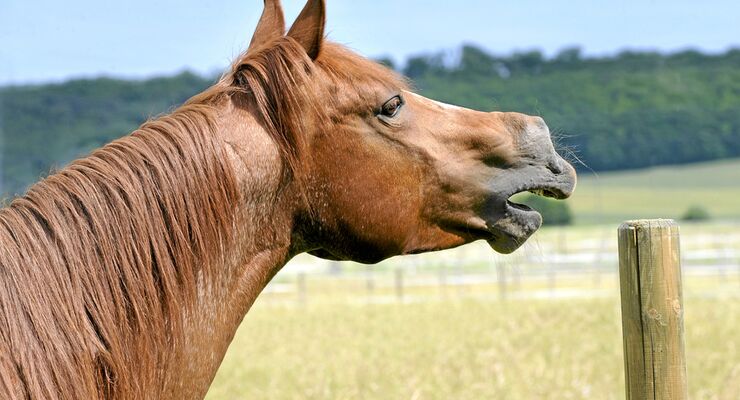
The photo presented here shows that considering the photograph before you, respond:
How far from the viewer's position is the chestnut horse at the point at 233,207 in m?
2.23

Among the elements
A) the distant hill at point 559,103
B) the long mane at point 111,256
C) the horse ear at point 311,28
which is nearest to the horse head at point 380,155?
the horse ear at point 311,28

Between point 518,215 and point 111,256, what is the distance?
1.27 metres

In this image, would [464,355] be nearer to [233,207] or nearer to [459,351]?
[459,351]

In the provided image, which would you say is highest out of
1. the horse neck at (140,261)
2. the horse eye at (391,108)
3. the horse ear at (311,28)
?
the horse ear at (311,28)

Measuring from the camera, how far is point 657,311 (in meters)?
2.90

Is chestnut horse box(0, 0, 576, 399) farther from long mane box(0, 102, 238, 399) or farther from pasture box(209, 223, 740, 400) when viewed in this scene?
pasture box(209, 223, 740, 400)

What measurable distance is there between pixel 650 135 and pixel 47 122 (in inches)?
1917

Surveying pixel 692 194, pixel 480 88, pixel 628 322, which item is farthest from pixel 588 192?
pixel 628 322

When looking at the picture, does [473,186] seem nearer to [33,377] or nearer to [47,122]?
[33,377]

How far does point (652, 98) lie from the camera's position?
253 feet

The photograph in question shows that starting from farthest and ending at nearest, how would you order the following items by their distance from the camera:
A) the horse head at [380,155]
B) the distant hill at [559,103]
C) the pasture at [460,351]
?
1. the distant hill at [559,103]
2. the pasture at [460,351]
3. the horse head at [380,155]

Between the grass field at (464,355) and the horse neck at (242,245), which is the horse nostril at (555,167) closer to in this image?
the horse neck at (242,245)

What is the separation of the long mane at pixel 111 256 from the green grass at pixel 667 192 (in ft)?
225

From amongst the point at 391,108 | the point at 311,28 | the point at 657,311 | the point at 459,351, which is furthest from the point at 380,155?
the point at 459,351
